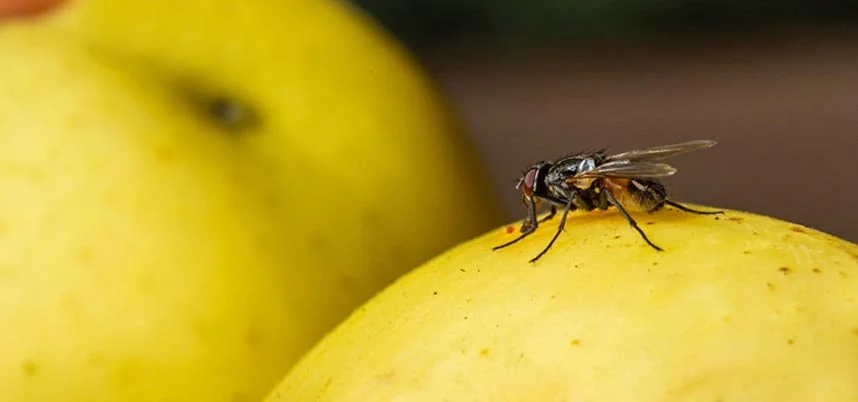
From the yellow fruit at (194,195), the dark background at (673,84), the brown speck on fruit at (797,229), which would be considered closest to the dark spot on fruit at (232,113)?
the yellow fruit at (194,195)

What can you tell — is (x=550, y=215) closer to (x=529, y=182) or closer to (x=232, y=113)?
(x=529, y=182)

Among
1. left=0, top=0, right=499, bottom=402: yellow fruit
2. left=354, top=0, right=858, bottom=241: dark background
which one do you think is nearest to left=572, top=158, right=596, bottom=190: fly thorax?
left=0, top=0, right=499, bottom=402: yellow fruit

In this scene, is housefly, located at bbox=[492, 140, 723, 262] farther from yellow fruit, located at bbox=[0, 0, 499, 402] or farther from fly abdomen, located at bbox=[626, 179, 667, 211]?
yellow fruit, located at bbox=[0, 0, 499, 402]

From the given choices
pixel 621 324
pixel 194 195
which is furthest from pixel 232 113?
pixel 621 324

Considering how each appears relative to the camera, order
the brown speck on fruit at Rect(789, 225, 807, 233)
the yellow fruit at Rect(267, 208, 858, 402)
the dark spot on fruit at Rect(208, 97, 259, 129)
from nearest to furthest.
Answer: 1. the yellow fruit at Rect(267, 208, 858, 402)
2. the brown speck on fruit at Rect(789, 225, 807, 233)
3. the dark spot on fruit at Rect(208, 97, 259, 129)

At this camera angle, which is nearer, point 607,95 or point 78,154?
point 78,154

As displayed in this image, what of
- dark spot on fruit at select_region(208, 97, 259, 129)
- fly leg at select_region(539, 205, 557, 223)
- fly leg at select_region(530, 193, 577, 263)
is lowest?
fly leg at select_region(539, 205, 557, 223)

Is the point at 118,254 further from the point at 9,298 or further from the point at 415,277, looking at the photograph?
the point at 415,277

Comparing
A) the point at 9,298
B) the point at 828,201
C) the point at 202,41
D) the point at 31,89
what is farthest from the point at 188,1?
the point at 828,201
